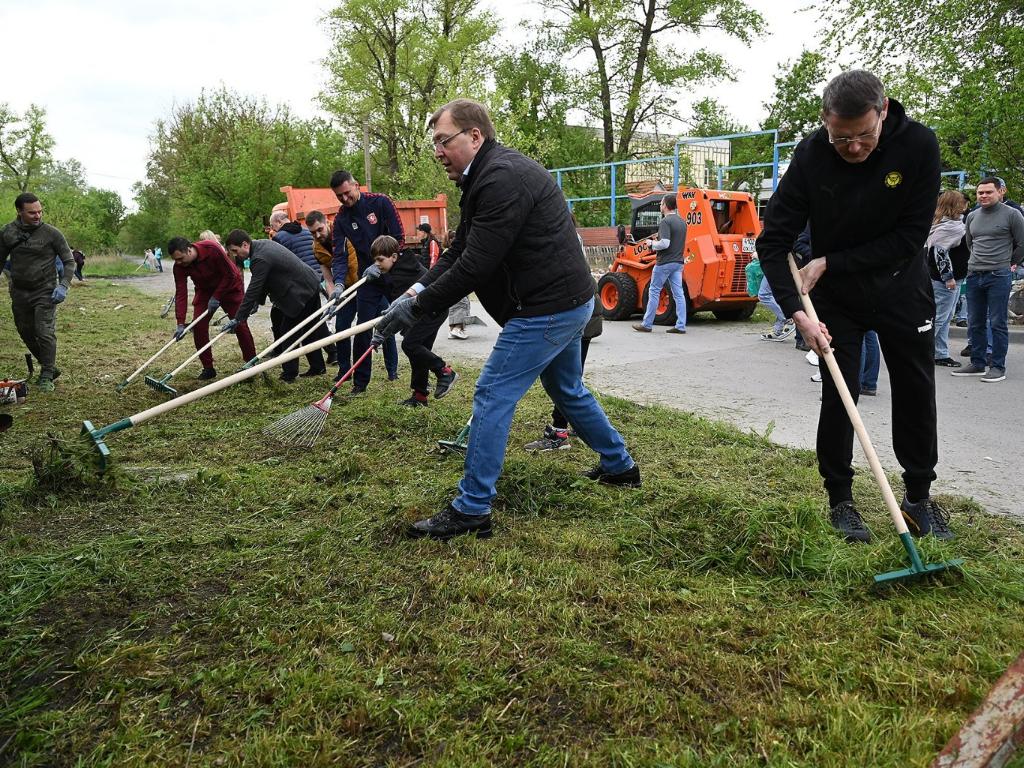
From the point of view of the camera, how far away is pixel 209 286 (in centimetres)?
857

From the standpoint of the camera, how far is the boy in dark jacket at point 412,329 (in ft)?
21.4

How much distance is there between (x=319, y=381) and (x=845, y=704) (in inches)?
257

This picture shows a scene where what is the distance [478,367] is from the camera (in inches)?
359

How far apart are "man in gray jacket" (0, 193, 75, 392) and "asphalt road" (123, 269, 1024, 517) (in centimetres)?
362

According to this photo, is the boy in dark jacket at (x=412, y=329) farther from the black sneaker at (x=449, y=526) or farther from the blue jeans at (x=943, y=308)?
the blue jeans at (x=943, y=308)

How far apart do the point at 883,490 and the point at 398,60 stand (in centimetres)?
3497

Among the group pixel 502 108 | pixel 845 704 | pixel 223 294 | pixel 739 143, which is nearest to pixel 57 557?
pixel 845 704

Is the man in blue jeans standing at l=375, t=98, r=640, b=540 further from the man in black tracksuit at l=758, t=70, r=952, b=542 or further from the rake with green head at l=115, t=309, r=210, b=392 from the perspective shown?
the rake with green head at l=115, t=309, r=210, b=392

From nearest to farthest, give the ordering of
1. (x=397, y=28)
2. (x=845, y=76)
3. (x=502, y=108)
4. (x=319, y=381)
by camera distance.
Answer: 1. (x=845, y=76)
2. (x=319, y=381)
3. (x=502, y=108)
4. (x=397, y=28)

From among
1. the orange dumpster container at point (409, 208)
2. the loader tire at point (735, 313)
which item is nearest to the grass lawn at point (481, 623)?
the loader tire at point (735, 313)

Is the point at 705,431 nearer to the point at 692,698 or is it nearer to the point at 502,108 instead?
Result: the point at 692,698

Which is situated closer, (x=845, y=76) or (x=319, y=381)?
(x=845, y=76)

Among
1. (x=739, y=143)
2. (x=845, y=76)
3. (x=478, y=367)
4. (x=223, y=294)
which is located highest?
(x=739, y=143)

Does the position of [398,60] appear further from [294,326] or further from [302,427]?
[302,427]
